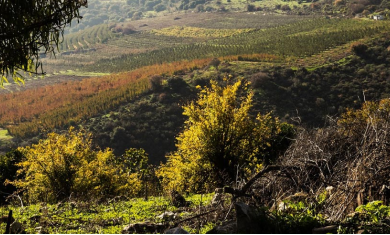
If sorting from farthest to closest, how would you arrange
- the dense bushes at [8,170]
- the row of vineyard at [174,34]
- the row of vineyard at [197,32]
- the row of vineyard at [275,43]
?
1. the row of vineyard at [174,34]
2. the row of vineyard at [197,32]
3. the row of vineyard at [275,43]
4. the dense bushes at [8,170]

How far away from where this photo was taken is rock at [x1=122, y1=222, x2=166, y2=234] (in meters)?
5.45

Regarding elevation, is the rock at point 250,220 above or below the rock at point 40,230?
above

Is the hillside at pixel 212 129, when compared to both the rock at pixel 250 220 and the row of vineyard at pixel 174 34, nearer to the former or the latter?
the rock at pixel 250 220

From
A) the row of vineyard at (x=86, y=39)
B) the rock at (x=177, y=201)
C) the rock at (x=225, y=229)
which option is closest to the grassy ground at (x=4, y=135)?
the rock at (x=177, y=201)

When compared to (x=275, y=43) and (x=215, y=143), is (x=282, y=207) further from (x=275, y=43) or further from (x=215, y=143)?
(x=275, y=43)

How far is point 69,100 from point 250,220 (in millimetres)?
71982

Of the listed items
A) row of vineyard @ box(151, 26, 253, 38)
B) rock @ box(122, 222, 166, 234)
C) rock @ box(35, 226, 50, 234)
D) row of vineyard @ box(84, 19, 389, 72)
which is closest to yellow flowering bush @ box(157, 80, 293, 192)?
rock @ box(35, 226, 50, 234)

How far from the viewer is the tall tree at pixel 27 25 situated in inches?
273

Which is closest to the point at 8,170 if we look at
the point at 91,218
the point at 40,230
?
the point at 91,218

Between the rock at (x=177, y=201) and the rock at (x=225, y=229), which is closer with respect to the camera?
the rock at (x=225, y=229)

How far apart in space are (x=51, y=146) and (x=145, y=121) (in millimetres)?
41704

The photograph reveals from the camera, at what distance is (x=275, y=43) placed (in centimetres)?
9238

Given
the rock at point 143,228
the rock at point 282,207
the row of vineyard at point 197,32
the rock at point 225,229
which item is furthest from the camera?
the row of vineyard at point 197,32

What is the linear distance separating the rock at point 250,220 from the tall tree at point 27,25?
5129 mm
